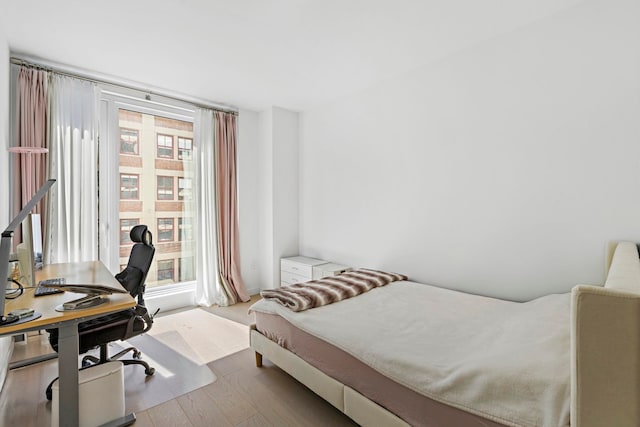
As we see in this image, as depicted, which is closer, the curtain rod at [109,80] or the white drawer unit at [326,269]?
the curtain rod at [109,80]

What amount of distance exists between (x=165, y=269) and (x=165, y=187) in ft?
3.47

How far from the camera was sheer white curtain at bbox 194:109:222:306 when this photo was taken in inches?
162

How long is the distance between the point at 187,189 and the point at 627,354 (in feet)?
14.0

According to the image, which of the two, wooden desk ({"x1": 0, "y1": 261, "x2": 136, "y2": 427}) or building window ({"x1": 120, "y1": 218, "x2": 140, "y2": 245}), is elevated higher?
building window ({"x1": 120, "y1": 218, "x2": 140, "y2": 245})

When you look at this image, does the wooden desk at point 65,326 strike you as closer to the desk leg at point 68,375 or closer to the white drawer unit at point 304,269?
the desk leg at point 68,375

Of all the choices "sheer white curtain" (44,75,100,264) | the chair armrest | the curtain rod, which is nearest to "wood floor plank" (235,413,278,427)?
the chair armrest

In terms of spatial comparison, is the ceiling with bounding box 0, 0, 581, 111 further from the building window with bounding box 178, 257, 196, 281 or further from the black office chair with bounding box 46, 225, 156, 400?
the building window with bounding box 178, 257, 196, 281

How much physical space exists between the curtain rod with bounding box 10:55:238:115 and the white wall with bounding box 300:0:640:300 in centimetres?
185

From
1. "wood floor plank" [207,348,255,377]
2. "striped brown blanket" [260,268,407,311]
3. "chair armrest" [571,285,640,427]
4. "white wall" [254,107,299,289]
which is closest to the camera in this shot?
"chair armrest" [571,285,640,427]

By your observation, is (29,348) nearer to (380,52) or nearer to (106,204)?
(106,204)

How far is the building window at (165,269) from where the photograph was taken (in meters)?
4.04

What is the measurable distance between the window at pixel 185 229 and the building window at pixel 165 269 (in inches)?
12.8

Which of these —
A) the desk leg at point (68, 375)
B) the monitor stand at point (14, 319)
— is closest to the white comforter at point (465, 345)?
the desk leg at point (68, 375)

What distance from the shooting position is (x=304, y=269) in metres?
4.02
